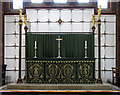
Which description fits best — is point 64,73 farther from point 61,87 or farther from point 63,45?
point 63,45

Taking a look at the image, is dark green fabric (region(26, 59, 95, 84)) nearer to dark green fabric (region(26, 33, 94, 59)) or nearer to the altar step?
the altar step

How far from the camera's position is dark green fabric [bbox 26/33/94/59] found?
18.8ft

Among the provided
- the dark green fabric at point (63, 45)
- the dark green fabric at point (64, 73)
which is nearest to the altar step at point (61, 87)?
the dark green fabric at point (64, 73)

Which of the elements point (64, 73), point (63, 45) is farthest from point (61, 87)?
point (63, 45)

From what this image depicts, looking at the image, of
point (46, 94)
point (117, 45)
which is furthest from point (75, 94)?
point (117, 45)

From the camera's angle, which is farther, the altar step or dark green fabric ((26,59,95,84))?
dark green fabric ((26,59,95,84))

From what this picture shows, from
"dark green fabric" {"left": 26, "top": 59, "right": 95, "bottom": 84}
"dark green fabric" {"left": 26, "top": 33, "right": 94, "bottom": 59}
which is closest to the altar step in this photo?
"dark green fabric" {"left": 26, "top": 59, "right": 95, "bottom": 84}

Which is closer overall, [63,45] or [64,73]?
[64,73]

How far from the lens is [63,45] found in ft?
19.0

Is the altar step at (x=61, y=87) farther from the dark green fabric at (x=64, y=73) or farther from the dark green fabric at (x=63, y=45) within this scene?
the dark green fabric at (x=63, y=45)

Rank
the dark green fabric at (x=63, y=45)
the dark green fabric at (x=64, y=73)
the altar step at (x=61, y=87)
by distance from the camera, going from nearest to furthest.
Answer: the altar step at (x=61, y=87) → the dark green fabric at (x=64, y=73) → the dark green fabric at (x=63, y=45)

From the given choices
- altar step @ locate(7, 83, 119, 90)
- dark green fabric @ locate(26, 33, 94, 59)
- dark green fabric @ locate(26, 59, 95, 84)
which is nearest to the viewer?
altar step @ locate(7, 83, 119, 90)

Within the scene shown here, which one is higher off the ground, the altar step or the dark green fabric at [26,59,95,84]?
the dark green fabric at [26,59,95,84]

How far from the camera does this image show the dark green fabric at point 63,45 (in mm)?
5742
